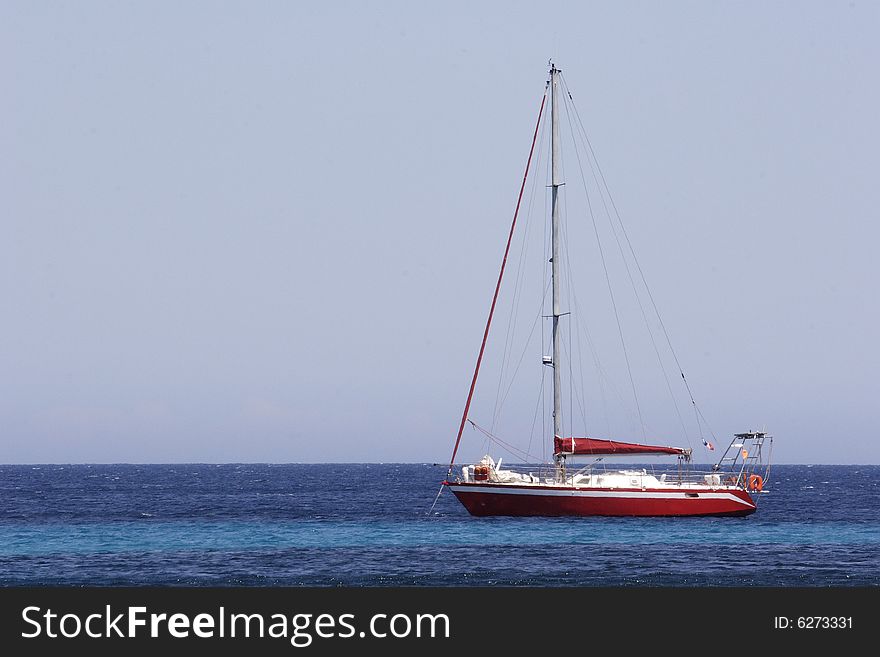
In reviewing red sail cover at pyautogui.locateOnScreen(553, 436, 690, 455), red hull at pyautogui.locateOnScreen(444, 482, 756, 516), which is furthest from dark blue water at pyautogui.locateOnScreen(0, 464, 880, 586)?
red sail cover at pyautogui.locateOnScreen(553, 436, 690, 455)

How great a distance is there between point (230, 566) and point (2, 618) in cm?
1878

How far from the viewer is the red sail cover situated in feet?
181

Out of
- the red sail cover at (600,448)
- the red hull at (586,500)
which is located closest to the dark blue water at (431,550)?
the red hull at (586,500)

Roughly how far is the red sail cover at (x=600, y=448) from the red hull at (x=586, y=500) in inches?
88.9

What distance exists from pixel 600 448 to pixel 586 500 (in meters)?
3.19

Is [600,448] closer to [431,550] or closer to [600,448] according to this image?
[600,448]

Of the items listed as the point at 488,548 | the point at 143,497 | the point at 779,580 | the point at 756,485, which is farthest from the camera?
the point at 143,497

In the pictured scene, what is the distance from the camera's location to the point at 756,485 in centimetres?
5741

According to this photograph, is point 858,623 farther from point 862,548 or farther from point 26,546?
point 26,546

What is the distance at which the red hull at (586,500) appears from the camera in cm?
5384

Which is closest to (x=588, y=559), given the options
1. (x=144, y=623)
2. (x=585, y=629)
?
(x=585, y=629)

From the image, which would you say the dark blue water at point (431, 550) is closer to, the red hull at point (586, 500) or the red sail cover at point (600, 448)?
the red hull at point (586, 500)

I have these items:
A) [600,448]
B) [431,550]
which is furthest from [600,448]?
[431,550]

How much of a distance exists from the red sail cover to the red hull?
7.41 feet
